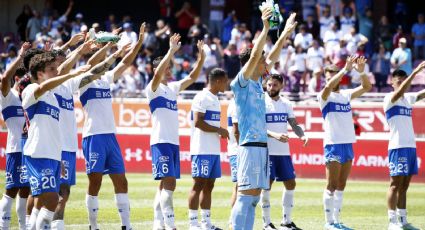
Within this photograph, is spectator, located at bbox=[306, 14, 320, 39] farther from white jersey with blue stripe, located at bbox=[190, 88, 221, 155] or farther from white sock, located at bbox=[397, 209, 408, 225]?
white jersey with blue stripe, located at bbox=[190, 88, 221, 155]

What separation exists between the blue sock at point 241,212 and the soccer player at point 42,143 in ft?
7.83

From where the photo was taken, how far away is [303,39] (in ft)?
106

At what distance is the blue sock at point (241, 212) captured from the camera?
12.3 m

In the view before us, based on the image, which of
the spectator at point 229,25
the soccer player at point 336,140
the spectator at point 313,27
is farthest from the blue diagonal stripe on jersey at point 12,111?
the spectator at point 229,25

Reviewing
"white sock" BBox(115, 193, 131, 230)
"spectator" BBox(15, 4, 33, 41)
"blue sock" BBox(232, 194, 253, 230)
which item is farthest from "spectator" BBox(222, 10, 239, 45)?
"blue sock" BBox(232, 194, 253, 230)

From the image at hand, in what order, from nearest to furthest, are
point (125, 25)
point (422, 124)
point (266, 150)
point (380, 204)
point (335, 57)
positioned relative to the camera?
1. point (266, 150)
2. point (380, 204)
3. point (422, 124)
4. point (335, 57)
5. point (125, 25)

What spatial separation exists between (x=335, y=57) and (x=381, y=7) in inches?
215

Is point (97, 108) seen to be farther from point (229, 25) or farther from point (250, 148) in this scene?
point (229, 25)

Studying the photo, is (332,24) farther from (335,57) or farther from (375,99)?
(375,99)

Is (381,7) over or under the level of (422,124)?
over

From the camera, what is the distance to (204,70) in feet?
108

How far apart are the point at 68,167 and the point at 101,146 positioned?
2.29ft

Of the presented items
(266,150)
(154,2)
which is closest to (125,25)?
(154,2)

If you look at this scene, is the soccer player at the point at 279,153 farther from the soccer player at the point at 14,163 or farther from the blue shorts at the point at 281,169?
the soccer player at the point at 14,163
